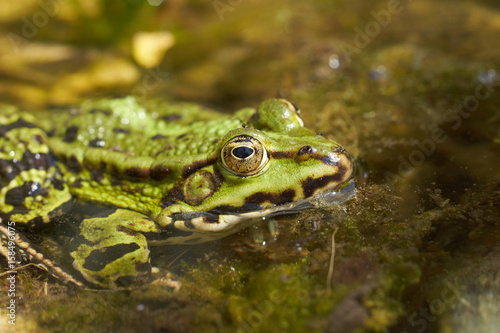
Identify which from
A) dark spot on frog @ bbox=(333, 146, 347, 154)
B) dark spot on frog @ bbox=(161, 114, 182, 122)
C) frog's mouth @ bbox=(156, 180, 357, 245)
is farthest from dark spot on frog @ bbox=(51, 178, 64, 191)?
dark spot on frog @ bbox=(333, 146, 347, 154)

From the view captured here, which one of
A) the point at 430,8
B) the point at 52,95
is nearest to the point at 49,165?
the point at 52,95

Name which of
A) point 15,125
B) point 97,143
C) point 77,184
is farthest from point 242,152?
point 15,125

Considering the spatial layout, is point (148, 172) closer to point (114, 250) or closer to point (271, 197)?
point (114, 250)

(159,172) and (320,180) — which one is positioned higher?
(159,172)

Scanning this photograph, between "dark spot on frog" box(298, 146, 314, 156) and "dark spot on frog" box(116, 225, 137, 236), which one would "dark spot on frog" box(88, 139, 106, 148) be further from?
"dark spot on frog" box(298, 146, 314, 156)

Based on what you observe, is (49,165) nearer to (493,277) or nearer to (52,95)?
(52,95)

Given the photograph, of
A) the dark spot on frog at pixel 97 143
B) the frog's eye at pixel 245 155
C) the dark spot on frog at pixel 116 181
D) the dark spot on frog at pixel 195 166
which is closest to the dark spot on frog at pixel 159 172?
the dark spot on frog at pixel 195 166

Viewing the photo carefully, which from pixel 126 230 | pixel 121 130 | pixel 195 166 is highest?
pixel 121 130
